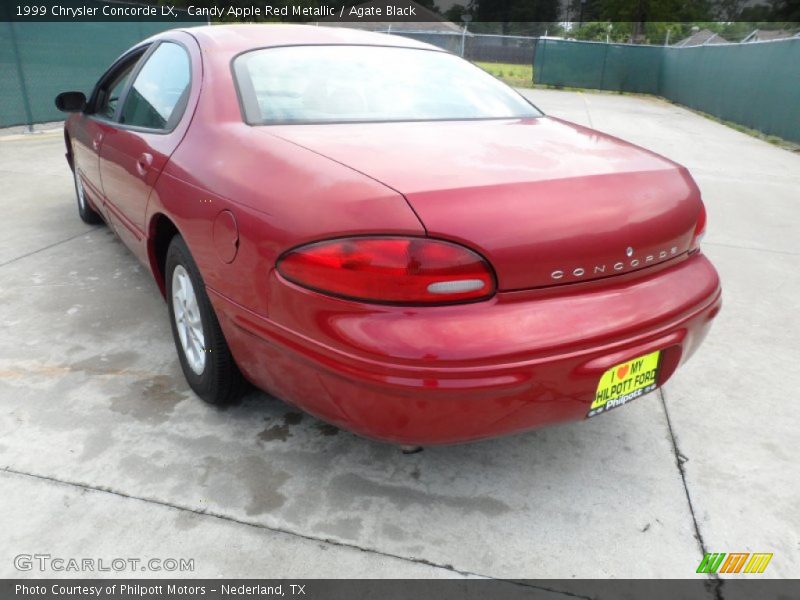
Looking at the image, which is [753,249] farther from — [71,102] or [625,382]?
[71,102]

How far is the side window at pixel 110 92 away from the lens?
3.64 meters

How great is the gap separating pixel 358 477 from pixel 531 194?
3.65ft

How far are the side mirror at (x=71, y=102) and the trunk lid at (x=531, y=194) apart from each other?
2391 mm

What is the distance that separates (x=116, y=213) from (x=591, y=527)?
276 centimetres

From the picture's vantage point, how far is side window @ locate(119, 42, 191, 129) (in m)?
2.65

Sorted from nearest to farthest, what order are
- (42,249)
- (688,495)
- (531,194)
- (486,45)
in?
(531,194) → (688,495) → (42,249) → (486,45)

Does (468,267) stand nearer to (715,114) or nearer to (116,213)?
(116,213)

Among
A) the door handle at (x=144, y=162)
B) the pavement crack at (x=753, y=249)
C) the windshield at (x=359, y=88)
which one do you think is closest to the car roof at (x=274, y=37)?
the windshield at (x=359, y=88)

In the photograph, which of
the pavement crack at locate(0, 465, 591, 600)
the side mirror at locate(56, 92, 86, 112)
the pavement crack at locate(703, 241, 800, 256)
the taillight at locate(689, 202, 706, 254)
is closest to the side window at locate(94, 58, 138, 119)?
the side mirror at locate(56, 92, 86, 112)

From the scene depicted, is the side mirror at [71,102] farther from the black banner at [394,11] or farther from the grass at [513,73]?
the grass at [513,73]

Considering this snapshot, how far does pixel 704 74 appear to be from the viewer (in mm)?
18359

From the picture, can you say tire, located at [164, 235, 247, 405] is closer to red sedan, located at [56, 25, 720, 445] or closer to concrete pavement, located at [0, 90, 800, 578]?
red sedan, located at [56, 25, 720, 445]

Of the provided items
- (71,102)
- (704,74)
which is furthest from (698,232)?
(704,74)

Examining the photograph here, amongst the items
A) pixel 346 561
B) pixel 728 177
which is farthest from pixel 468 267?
pixel 728 177
